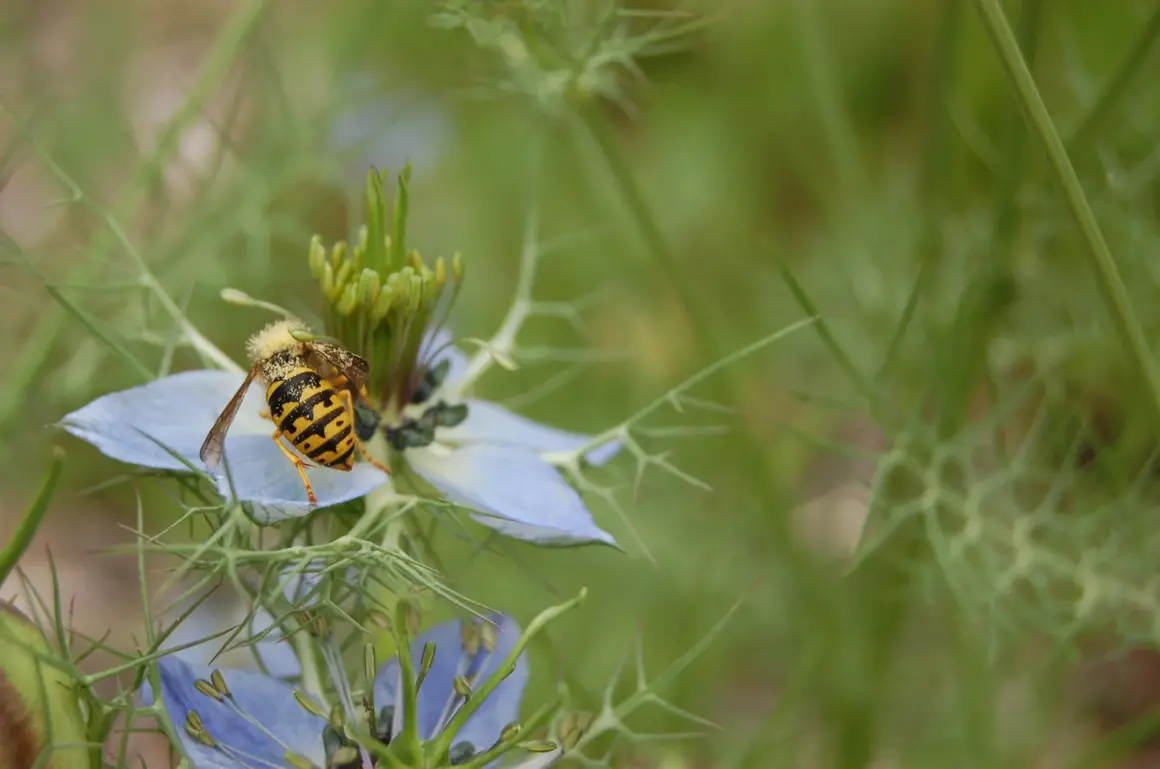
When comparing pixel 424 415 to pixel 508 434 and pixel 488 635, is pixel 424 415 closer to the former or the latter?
pixel 508 434

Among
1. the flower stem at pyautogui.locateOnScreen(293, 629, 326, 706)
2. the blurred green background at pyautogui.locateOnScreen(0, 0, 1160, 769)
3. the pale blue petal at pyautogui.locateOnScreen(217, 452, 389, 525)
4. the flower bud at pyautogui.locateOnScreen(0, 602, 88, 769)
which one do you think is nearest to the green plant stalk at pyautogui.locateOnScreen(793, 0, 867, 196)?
the blurred green background at pyautogui.locateOnScreen(0, 0, 1160, 769)

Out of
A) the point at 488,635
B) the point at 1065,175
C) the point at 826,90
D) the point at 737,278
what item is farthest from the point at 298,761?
the point at 737,278

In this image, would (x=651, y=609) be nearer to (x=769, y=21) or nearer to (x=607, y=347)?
(x=607, y=347)

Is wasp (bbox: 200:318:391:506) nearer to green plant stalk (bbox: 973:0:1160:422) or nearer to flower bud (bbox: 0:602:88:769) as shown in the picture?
flower bud (bbox: 0:602:88:769)

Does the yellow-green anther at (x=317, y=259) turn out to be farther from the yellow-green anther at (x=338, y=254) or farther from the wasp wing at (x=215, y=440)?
the wasp wing at (x=215, y=440)

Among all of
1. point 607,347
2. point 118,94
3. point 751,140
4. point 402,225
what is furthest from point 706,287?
point 402,225

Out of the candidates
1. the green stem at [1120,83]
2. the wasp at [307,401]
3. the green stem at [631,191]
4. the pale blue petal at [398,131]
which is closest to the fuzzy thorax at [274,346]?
the wasp at [307,401]
